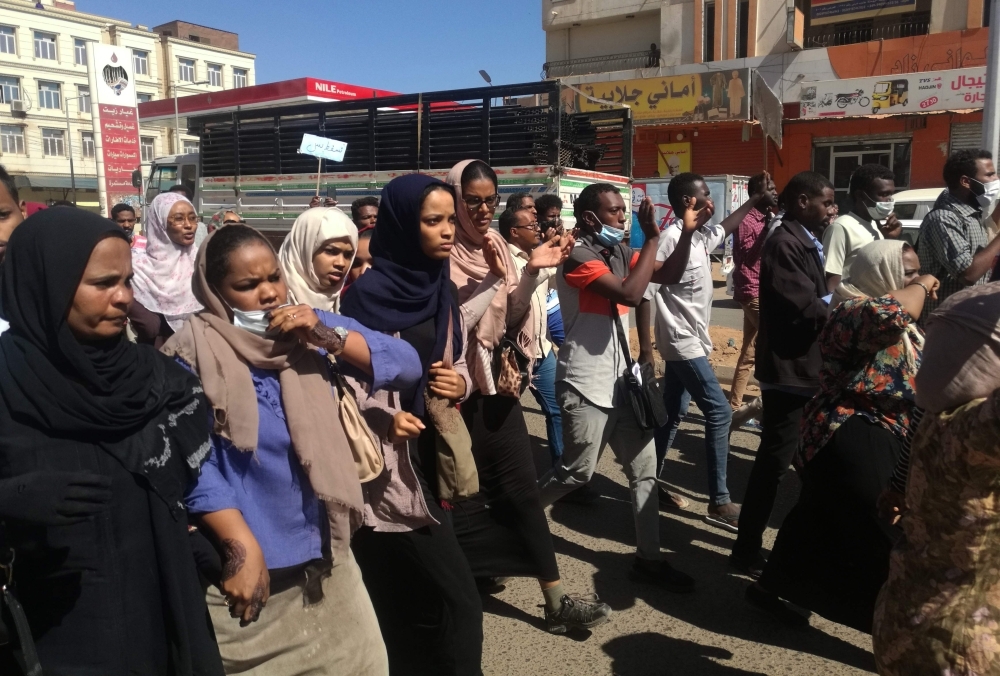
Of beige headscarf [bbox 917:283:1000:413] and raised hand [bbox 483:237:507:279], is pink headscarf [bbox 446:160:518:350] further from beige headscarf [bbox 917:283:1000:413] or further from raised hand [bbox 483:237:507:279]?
beige headscarf [bbox 917:283:1000:413]

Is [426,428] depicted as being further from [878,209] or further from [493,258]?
[878,209]

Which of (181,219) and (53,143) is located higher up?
(53,143)

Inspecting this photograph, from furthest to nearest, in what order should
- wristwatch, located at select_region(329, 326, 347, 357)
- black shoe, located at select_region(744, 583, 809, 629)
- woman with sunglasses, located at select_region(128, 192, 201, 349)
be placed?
1. woman with sunglasses, located at select_region(128, 192, 201, 349)
2. black shoe, located at select_region(744, 583, 809, 629)
3. wristwatch, located at select_region(329, 326, 347, 357)

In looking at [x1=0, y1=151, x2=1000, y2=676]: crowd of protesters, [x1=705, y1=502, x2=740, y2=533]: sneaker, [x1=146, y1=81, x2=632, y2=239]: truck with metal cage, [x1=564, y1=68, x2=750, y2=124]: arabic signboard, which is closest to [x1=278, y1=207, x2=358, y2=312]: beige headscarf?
[x1=0, y1=151, x2=1000, y2=676]: crowd of protesters

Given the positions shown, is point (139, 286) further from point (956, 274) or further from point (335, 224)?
point (956, 274)

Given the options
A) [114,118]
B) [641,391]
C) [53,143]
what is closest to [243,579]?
[641,391]

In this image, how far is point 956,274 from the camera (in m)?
4.60

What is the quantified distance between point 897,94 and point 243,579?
23327 mm

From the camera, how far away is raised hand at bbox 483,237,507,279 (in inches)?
126

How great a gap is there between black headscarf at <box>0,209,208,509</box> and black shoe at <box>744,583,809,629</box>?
2591mm

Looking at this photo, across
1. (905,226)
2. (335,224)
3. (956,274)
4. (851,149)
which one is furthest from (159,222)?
(851,149)

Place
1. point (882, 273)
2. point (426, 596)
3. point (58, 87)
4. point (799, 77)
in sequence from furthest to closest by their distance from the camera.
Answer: point (58, 87)
point (799, 77)
point (882, 273)
point (426, 596)

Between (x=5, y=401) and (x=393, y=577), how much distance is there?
1.43 metres

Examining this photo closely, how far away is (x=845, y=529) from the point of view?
291cm
